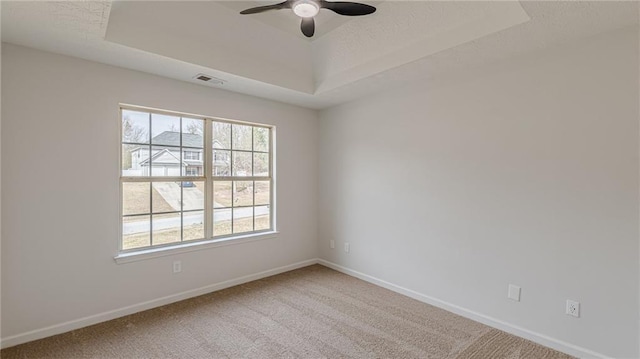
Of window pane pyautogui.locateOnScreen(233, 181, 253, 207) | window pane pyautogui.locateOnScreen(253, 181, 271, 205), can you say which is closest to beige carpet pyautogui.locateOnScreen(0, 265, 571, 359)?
window pane pyautogui.locateOnScreen(233, 181, 253, 207)

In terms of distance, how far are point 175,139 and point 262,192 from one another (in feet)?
4.20

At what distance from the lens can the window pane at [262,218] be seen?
3951mm

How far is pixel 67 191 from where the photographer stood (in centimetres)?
254

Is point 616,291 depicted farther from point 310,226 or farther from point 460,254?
point 310,226

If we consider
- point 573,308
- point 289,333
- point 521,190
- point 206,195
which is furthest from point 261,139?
point 573,308

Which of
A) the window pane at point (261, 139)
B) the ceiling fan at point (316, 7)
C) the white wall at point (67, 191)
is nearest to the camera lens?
the ceiling fan at point (316, 7)

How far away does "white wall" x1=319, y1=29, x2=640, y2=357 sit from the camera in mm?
2076

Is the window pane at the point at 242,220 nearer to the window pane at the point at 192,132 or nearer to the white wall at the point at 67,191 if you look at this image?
the white wall at the point at 67,191

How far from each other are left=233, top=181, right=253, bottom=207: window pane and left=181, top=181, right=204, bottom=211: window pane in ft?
1.40

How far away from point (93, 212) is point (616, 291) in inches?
166

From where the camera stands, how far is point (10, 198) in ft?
7.55

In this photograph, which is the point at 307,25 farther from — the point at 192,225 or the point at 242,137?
the point at 192,225

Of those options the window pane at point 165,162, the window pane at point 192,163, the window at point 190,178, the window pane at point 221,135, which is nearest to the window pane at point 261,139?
the window at point 190,178

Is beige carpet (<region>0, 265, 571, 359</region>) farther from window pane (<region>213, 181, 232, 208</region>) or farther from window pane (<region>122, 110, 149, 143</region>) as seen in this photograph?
window pane (<region>122, 110, 149, 143</region>)
